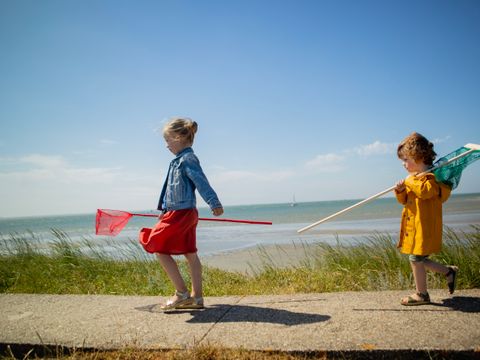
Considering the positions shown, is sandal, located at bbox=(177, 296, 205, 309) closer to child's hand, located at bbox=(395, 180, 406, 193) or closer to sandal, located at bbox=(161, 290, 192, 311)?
sandal, located at bbox=(161, 290, 192, 311)

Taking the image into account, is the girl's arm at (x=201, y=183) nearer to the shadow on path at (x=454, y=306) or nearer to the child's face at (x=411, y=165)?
the shadow on path at (x=454, y=306)

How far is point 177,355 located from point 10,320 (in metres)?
1.77


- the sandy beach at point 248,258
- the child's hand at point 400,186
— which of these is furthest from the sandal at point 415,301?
the sandy beach at point 248,258

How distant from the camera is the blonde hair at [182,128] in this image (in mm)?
3209

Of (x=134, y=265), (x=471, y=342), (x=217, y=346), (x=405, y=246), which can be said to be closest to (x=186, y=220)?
(x=217, y=346)

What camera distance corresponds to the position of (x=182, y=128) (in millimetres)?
3211

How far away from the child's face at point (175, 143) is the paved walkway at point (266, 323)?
4.79 feet

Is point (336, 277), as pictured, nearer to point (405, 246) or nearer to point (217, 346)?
point (405, 246)

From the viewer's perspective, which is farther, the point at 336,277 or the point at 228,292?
the point at 336,277

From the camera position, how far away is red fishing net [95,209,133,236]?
3.93 metres

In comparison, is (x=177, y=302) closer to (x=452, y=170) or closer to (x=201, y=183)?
(x=201, y=183)

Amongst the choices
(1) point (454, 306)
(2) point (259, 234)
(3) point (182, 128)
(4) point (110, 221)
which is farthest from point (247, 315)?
(2) point (259, 234)

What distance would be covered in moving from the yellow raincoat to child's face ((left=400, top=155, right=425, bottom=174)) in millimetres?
138

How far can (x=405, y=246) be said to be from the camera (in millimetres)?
2961
